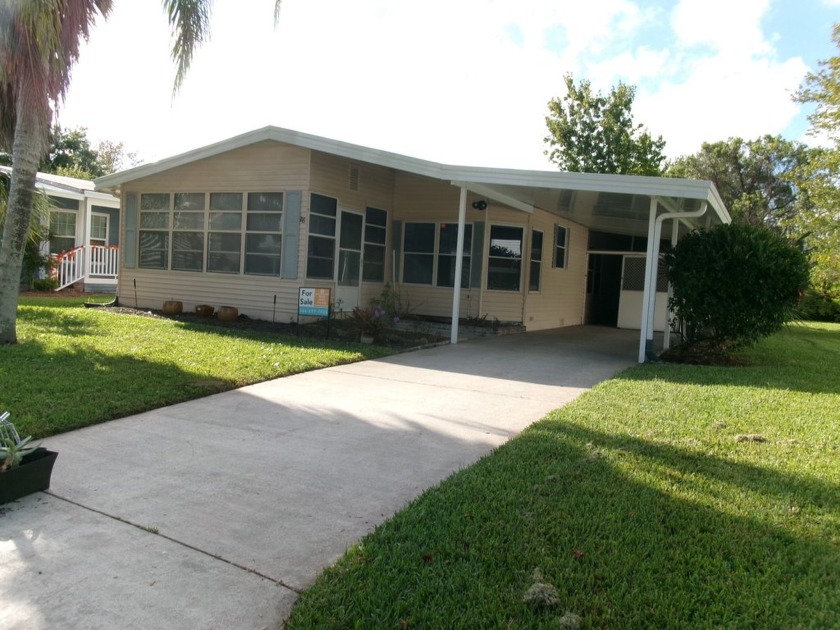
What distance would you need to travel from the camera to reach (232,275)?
13008mm

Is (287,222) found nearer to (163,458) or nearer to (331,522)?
(163,458)

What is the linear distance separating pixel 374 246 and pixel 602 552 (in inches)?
444

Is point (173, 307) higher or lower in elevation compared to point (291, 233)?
lower

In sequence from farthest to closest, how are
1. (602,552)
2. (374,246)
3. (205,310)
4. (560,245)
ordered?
1. (560,245)
2. (374,246)
3. (205,310)
4. (602,552)

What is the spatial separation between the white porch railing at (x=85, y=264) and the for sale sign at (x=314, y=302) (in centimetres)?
1045

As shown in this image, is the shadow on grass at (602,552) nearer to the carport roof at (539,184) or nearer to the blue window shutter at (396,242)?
the carport roof at (539,184)

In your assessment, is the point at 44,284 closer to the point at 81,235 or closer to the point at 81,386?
the point at 81,235

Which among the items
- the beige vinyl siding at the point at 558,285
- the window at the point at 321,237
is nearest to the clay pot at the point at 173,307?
the window at the point at 321,237

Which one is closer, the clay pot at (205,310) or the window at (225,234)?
the window at (225,234)

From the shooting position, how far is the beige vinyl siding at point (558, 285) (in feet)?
47.5

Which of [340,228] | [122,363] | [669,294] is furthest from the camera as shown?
[340,228]

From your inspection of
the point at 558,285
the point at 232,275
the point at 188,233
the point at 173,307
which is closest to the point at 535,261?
the point at 558,285

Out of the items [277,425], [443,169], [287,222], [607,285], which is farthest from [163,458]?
[607,285]

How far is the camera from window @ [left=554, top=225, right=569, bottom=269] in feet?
50.8
